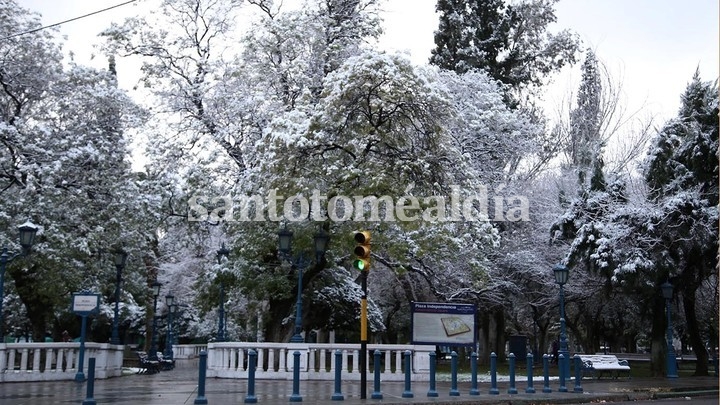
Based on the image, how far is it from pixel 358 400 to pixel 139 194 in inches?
547

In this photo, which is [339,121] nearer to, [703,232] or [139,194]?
[139,194]

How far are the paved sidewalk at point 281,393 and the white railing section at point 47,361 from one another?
2.12 feet

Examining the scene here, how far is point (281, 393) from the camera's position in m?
15.5

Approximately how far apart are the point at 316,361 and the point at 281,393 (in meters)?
4.57

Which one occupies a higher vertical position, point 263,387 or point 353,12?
point 353,12

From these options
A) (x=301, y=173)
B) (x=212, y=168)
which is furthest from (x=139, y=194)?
(x=301, y=173)

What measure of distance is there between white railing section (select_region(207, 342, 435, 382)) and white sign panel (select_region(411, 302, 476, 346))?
1335 mm

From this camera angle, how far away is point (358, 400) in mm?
14016

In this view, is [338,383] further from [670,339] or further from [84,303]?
[670,339]

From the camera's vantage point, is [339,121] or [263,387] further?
[339,121]

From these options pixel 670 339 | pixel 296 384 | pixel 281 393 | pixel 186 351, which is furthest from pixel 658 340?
pixel 186 351

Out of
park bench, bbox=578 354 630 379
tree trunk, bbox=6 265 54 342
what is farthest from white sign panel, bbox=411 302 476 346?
tree trunk, bbox=6 265 54 342

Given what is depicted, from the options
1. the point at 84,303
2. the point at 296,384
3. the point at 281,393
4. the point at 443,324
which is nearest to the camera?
the point at 296,384

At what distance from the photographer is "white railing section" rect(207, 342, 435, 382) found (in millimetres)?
19531
